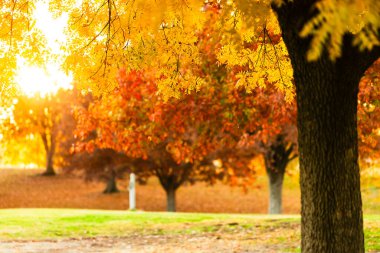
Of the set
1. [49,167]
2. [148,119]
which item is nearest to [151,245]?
[148,119]

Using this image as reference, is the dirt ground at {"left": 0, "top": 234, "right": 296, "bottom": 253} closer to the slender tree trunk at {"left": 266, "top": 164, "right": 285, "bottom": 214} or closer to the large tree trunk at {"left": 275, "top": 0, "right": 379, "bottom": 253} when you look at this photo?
the large tree trunk at {"left": 275, "top": 0, "right": 379, "bottom": 253}

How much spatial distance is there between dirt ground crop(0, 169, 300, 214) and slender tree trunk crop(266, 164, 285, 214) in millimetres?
7663

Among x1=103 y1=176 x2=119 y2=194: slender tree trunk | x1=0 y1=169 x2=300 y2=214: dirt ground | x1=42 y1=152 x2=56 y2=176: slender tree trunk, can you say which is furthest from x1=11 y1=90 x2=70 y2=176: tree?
x1=103 y1=176 x2=119 y2=194: slender tree trunk

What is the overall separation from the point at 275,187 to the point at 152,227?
1100 centimetres

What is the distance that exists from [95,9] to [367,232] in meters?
7.23

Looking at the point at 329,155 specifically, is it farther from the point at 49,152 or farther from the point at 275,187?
the point at 49,152

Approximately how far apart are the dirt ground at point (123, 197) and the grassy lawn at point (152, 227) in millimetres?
16929

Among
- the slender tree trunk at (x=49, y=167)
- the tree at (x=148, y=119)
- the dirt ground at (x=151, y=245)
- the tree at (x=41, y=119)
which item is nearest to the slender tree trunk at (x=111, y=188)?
the tree at (x=41, y=119)

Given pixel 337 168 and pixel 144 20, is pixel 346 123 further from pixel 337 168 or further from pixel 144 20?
pixel 144 20

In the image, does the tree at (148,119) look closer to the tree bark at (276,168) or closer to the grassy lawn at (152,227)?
the grassy lawn at (152,227)

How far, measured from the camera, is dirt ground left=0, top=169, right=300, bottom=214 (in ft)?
124

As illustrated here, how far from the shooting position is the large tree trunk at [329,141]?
7.42 m

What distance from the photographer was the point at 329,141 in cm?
756

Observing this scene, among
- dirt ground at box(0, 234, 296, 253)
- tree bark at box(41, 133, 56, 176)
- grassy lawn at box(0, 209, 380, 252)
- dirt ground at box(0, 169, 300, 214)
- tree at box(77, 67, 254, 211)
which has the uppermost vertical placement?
tree bark at box(41, 133, 56, 176)
